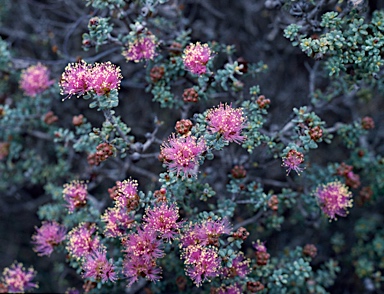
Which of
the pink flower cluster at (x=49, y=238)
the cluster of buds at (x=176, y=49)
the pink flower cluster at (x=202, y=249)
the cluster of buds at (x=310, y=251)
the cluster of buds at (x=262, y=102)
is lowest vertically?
the pink flower cluster at (x=49, y=238)

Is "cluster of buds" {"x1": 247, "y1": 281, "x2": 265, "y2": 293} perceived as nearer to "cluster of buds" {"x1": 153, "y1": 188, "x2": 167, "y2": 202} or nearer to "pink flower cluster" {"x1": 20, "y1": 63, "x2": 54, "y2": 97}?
"cluster of buds" {"x1": 153, "y1": 188, "x2": 167, "y2": 202}

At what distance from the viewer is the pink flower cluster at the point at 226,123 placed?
214 centimetres

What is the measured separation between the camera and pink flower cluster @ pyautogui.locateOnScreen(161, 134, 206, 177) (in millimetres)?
2094

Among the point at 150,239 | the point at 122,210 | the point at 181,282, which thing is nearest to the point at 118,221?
the point at 122,210

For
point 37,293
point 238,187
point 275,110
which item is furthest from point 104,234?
point 275,110

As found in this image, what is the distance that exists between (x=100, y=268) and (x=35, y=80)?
1360mm

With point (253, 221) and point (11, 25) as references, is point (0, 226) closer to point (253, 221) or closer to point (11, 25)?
point (11, 25)

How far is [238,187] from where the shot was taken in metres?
2.55

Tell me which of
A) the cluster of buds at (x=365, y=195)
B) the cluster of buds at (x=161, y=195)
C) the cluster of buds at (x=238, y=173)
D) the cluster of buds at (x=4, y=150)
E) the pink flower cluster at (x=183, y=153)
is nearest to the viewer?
the pink flower cluster at (x=183, y=153)

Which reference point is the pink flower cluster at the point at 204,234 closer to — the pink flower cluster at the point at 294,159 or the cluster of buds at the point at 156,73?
the pink flower cluster at the point at 294,159

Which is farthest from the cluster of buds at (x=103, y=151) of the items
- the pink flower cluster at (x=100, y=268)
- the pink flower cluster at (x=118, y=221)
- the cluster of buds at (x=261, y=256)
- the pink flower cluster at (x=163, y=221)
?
the cluster of buds at (x=261, y=256)

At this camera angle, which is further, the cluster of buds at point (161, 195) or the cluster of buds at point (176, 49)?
the cluster of buds at point (176, 49)

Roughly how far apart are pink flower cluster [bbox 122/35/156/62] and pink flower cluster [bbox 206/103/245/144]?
0.59m

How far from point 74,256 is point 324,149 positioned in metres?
2.26
